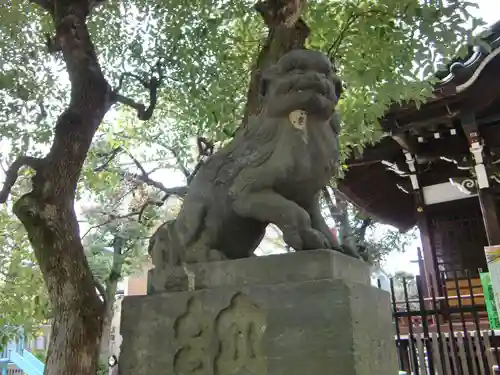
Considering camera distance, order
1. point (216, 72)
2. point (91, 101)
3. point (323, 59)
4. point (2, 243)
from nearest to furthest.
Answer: point (323, 59), point (91, 101), point (216, 72), point (2, 243)

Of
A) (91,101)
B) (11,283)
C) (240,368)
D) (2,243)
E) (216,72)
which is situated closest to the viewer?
(240,368)

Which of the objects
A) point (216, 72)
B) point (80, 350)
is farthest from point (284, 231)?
point (216, 72)

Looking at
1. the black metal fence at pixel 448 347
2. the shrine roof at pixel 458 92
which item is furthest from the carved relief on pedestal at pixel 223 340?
the shrine roof at pixel 458 92

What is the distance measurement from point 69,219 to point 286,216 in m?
2.90

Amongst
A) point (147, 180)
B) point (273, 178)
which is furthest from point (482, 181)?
point (273, 178)

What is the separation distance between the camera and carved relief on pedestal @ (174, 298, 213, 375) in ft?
7.38

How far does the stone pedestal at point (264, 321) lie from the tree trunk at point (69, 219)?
→ 72.8 inches

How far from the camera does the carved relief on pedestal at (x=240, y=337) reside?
213 cm

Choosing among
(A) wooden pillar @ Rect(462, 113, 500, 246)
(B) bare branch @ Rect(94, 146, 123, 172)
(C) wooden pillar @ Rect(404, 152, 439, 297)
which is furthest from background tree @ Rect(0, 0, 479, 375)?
(C) wooden pillar @ Rect(404, 152, 439, 297)

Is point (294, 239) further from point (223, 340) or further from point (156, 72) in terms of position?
point (156, 72)

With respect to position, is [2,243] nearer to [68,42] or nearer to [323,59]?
[68,42]

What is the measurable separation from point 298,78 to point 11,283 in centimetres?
695

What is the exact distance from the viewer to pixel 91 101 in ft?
16.4

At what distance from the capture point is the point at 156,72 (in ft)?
21.1
